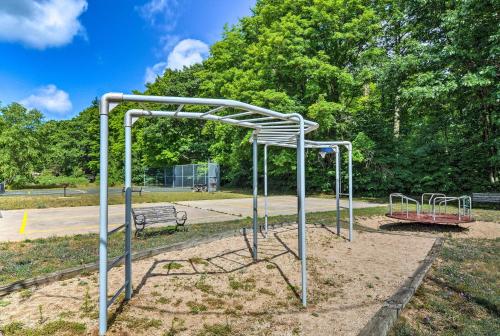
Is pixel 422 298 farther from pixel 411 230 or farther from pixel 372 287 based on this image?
pixel 411 230

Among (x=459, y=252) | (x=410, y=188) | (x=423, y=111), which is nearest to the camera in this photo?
(x=459, y=252)

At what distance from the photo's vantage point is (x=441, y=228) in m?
9.21

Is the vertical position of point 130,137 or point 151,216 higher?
point 130,137

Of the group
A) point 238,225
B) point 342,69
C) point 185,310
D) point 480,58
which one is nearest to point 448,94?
point 480,58

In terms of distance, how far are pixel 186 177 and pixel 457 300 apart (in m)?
26.6

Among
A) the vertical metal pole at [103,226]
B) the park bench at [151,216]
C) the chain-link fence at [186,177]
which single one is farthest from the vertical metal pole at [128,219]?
the chain-link fence at [186,177]

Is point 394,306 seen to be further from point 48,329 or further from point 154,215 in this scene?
point 154,215

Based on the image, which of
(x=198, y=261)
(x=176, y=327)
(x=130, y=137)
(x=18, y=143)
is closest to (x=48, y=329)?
(x=176, y=327)

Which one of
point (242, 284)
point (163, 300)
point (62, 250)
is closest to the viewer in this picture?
point (163, 300)

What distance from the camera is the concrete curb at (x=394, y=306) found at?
3049 mm

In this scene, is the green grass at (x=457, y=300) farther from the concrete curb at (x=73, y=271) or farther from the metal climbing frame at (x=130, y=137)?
the concrete curb at (x=73, y=271)

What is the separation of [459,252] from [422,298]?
2.95 meters

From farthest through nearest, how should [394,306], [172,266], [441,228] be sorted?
1. [441,228]
2. [172,266]
3. [394,306]

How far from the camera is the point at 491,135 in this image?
15.5 m
